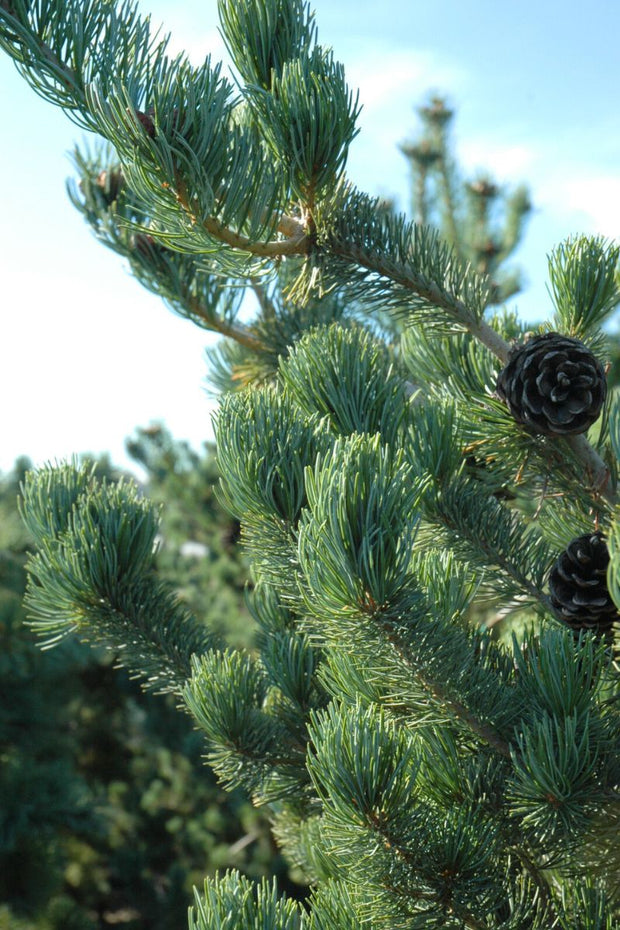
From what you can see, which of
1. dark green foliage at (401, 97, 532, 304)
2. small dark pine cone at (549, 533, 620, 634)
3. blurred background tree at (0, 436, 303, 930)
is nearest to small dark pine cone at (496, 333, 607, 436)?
small dark pine cone at (549, 533, 620, 634)

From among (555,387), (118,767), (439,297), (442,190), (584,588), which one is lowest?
(118,767)

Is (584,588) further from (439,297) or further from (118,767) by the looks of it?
(118,767)

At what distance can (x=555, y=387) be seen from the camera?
36.5 inches

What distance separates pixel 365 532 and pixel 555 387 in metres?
0.33

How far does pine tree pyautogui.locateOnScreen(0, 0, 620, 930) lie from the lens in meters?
0.80

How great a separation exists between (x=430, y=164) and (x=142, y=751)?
388 centimetres

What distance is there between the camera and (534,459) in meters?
1.08

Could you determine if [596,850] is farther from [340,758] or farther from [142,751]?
[142,751]

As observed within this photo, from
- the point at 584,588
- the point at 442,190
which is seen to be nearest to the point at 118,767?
the point at 442,190

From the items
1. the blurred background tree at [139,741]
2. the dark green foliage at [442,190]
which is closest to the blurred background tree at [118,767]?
the blurred background tree at [139,741]

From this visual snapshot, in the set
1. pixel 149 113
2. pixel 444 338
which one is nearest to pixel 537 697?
pixel 444 338

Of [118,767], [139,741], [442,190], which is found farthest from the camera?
[139,741]

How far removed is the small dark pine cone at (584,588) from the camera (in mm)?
931

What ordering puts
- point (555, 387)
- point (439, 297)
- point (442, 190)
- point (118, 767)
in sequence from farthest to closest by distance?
1. point (118, 767)
2. point (442, 190)
3. point (439, 297)
4. point (555, 387)
